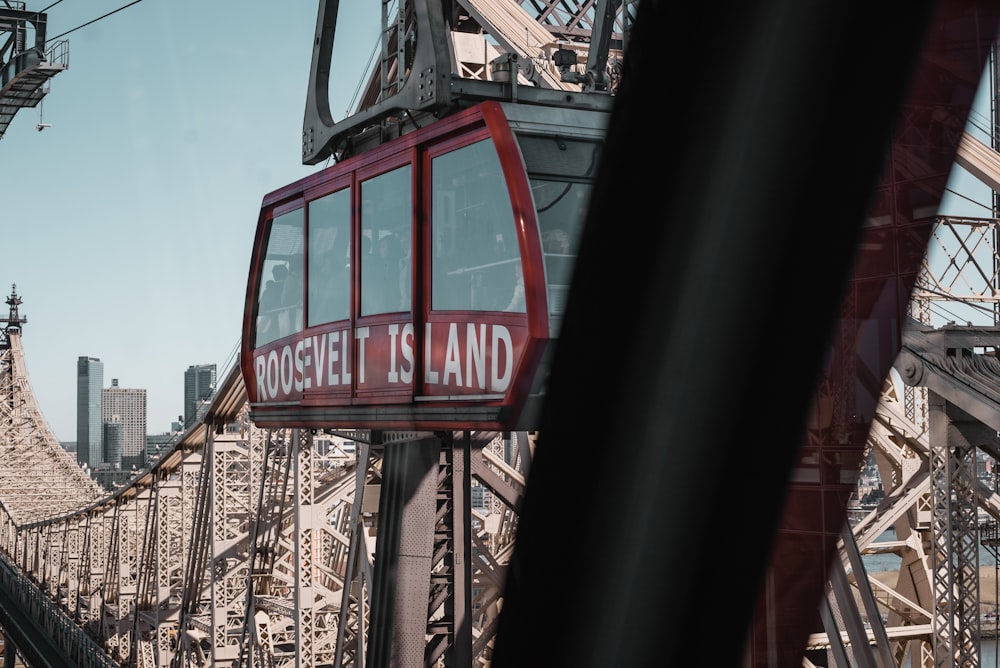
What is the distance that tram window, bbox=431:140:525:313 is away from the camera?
17.8ft

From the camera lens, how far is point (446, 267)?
5.73 meters

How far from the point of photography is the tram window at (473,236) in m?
5.43

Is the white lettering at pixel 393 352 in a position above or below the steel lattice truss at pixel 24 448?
above

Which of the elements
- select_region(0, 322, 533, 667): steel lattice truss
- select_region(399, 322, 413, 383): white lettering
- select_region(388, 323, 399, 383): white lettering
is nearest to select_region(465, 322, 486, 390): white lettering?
select_region(399, 322, 413, 383): white lettering

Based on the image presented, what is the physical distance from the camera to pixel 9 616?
42.8m

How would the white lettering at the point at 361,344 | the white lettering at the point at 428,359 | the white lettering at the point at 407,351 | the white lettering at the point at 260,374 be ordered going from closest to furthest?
the white lettering at the point at 428,359 → the white lettering at the point at 407,351 → the white lettering at the point at 361,344 → the white lettering at the point at 260,374

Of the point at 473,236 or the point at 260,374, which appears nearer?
the point at 473,236

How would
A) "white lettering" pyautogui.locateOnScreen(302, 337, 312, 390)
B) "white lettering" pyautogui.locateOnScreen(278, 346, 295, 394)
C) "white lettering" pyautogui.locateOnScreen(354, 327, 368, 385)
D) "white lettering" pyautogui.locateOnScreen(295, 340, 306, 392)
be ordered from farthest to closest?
"white lettering" pyautogui.locateOnScreen(278, 346, 295, 394) → "white lettering" pyautogui.locateOnScreen(295, 340, 306, 392) → "white lettering" pyautogui.locateOnScreen(302, 337, 312, 390) → "white lettering" pyautogui.locateOnScreen(354, 327, 368, 385)

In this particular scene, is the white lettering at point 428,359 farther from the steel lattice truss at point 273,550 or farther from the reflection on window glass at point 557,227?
the steel lattice truss at point 273,550

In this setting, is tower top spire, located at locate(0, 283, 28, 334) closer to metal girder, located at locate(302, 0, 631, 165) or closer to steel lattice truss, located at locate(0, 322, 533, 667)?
steel lattice truss, located at locate(0, 322, 533, 667)

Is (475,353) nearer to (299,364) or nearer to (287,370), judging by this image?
(299,364)

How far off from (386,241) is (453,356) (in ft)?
2.91

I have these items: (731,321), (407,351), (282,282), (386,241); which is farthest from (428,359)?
(731,321)

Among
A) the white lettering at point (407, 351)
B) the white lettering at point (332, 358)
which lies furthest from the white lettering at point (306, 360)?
the white lettering at point (407, 351)
